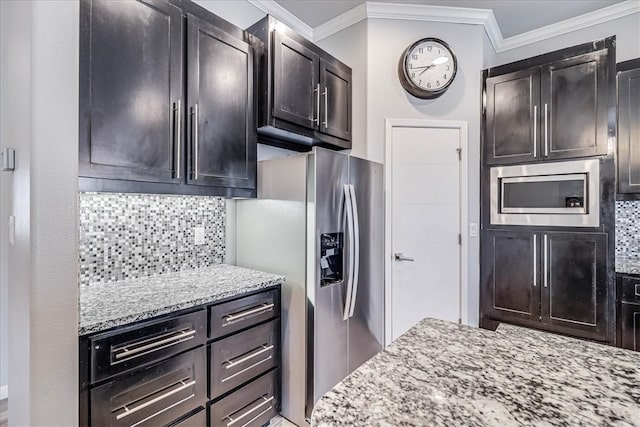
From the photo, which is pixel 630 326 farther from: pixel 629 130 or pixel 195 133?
pixel 195 133

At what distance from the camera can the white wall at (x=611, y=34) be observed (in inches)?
110

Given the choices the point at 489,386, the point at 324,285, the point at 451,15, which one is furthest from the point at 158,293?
the point at 451,15

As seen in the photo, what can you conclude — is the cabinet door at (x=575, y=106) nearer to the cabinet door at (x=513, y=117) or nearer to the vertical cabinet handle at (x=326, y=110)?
the cabinet door at (x=513, y=117)

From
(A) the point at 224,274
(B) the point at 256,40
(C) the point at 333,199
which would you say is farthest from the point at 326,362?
(B) the point at 256,40

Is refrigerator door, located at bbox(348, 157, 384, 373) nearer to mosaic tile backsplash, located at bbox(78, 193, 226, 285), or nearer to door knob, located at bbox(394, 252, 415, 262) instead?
door knob, located at bbox(394, 252, 415, 262)

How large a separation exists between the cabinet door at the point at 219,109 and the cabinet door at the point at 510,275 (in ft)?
7.08

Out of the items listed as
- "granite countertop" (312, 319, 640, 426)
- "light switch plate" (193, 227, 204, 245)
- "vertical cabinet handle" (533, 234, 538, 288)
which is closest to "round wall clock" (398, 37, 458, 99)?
"vertical cabinet handle" (533, 234, 538, 288)

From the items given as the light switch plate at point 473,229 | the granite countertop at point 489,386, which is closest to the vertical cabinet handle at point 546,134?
the light switch plate at point 473,229

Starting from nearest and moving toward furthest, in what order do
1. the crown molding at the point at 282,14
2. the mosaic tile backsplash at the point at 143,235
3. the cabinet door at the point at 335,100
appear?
the mosaic tile backsplash at the point at 143,235 < the cabinet door at the point at 335,100 < the crown molding at the point at 282,14

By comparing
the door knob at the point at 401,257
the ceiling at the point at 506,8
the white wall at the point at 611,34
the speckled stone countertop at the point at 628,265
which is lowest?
the speckled stone countertop at the point at 628,265

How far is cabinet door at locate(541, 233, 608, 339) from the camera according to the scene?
2395mm

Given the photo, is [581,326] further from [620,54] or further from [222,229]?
[222,229]

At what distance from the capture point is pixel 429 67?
281 centimetres

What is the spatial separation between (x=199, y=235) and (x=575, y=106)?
303cm
